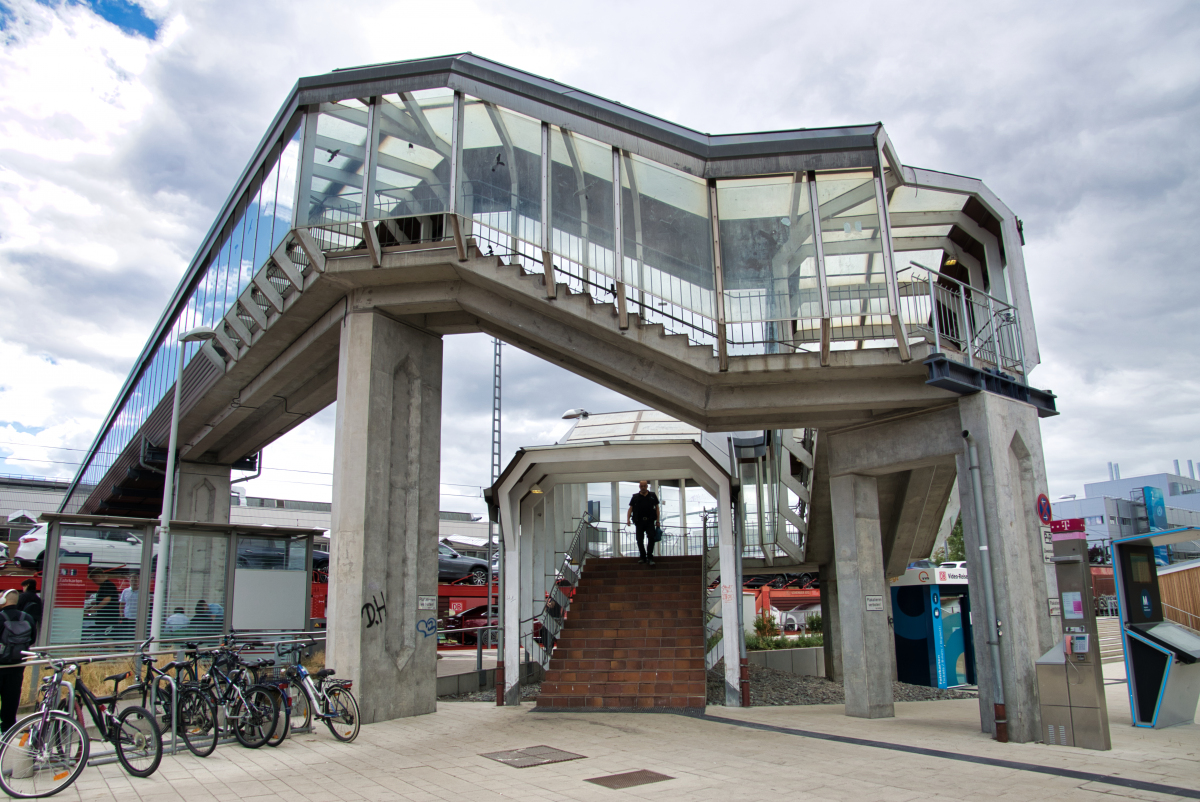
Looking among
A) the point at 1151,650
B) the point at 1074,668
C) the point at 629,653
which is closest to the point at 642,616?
the point at 629,653

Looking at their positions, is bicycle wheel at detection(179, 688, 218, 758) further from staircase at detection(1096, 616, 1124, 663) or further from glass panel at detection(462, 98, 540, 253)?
staircase at detection(1096, 616, 1124, 663)

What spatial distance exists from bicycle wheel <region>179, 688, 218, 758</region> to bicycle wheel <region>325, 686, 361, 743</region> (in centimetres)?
141

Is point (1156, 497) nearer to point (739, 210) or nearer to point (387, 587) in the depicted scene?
point (739, 210)

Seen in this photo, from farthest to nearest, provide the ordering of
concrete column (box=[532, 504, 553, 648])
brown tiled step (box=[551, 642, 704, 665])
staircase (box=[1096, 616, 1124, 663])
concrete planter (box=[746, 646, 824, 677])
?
staircase (box=[1096, 616, 1124, 663])
concrete planter (box=[746, 646, 824, 677])
concrete column (box=[532, 504, 553, 648])
brown tiled step (box=[551, 642, 704, 665])

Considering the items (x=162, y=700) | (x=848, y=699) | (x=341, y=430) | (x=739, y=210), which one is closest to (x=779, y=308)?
(x=739, y=210)

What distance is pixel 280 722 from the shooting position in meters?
9.34

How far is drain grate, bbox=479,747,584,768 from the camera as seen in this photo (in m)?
8.41

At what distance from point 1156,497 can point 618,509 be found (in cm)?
1171

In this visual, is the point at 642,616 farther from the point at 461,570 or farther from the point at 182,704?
the point at 461,570

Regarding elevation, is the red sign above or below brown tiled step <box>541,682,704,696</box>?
above

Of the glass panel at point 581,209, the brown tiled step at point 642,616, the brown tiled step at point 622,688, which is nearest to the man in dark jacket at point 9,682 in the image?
the brown tiled step at point 622,688

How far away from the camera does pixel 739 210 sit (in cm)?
1198

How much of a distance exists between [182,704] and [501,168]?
27.5ft

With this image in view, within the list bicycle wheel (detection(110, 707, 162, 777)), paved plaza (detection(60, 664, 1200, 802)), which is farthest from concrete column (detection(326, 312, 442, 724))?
bicycle wheel (detection(110, 707, 162, 777))
